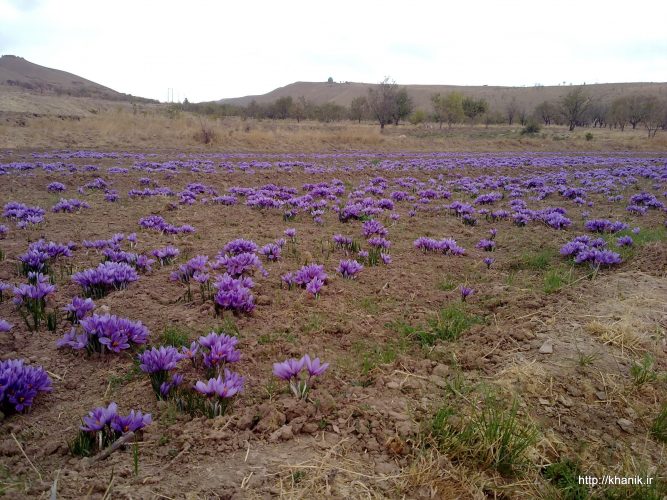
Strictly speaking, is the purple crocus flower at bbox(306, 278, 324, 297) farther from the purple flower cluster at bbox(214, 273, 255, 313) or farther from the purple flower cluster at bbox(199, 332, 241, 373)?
the purple flower cluster at bbox(199, 332, 241, 373)

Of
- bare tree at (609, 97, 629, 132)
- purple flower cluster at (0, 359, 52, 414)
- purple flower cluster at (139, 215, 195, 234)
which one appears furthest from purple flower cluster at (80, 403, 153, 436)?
bare tree at (609, 97, 629, 132)

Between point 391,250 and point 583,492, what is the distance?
15.9 ft

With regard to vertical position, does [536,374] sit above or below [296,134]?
below

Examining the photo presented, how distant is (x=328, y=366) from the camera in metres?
2.94

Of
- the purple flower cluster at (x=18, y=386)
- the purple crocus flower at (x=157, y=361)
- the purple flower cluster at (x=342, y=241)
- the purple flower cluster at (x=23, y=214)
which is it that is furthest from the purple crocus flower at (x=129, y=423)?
the purple flower cluster at (x=23, y=214)

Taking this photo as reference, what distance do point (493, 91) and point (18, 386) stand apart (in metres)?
156

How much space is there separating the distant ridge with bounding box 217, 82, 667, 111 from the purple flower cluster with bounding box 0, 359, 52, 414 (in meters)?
99.7

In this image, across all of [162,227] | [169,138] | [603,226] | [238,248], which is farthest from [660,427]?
[169,138]

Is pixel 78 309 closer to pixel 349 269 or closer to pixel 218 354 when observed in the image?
pixel 218 354

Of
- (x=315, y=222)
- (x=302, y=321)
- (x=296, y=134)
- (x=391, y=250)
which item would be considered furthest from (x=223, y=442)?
(x=296, y=134)

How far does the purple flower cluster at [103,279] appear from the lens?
4254 mm

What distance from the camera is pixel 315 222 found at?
8438mm

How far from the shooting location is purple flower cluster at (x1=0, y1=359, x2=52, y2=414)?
2496 millimetres

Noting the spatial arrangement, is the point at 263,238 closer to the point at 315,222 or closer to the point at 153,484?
the point at 315,222
